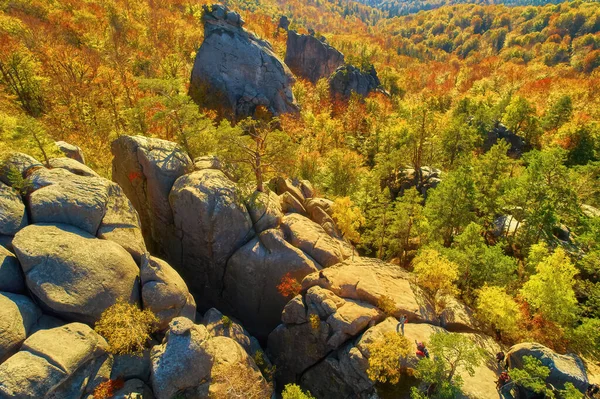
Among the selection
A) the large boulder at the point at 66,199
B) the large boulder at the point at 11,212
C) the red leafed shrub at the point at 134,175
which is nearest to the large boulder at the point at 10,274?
the large boulder at the point at 11,212

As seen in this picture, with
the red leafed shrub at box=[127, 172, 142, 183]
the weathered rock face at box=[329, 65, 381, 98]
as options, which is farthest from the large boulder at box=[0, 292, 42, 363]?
the weathered rock face at box=[329, 65, 381, 98]

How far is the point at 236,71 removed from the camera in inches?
2596

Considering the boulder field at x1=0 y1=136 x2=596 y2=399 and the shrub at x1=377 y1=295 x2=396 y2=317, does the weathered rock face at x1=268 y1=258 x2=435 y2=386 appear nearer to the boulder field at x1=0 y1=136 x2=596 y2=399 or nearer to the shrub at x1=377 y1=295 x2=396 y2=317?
the boulder field at x1=0 y1=136 x2=596 y2=399

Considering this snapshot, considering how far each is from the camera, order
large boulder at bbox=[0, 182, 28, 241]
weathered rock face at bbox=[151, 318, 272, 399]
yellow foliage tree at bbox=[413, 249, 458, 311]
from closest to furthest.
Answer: weathered rock face at bbox=[151, 318, 272, 399] → large boulder at bbox=[0, 182, 28, 241] → yellow foliage tree at bbox=[413, 249, 458, 311]

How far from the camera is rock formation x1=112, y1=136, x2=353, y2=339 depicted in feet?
93.6

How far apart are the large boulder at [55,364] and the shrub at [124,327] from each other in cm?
57

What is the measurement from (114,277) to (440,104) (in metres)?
96.7

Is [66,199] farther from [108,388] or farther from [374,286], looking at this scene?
[374,286]

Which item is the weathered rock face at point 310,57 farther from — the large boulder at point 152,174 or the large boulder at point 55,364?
the large boulder at point 55,364

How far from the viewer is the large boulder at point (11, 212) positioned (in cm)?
1964

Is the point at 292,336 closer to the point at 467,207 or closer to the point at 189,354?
the point at 189,354

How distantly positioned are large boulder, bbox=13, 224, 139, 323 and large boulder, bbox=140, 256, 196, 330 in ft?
3.20

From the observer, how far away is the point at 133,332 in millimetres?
18812

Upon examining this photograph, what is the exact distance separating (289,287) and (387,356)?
955cm
